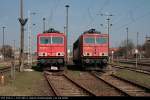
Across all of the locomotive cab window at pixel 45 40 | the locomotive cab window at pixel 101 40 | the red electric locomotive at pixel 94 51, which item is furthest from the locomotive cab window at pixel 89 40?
the locomotive cab window at pixel 45 40

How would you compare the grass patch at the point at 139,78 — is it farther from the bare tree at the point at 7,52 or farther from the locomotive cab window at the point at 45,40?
the bare tree at the point at 7,52

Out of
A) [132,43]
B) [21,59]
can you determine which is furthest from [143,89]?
[132,43]

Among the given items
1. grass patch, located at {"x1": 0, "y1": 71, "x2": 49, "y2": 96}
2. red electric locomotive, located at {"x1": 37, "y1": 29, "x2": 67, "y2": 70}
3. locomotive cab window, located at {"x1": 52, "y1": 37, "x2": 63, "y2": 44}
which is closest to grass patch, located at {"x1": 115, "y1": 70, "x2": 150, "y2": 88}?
grass patch, located at {"x1": 0, "y1": 71, "x2": 49, "y2": 96}

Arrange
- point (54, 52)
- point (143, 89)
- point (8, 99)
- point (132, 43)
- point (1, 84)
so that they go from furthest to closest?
point (132, 43) < point (54, 52) < point (1, 84) < point (143, 89) < point (8, 99)

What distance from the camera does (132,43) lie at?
5586 inches

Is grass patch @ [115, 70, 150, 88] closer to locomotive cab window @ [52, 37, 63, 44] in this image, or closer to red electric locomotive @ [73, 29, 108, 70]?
red electric locomotive @ [73, 29, 108, 70]

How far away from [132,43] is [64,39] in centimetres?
11147

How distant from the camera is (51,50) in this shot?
108 ft

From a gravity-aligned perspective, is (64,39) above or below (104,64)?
above

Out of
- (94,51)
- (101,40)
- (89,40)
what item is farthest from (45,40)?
(101,40)

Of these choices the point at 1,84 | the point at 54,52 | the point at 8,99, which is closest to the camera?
the point at 8,99

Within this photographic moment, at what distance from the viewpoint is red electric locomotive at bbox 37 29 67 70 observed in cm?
3253

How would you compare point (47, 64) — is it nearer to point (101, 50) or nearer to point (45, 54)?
point (45, 54)

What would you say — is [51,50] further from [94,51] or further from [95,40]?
[95,40]
